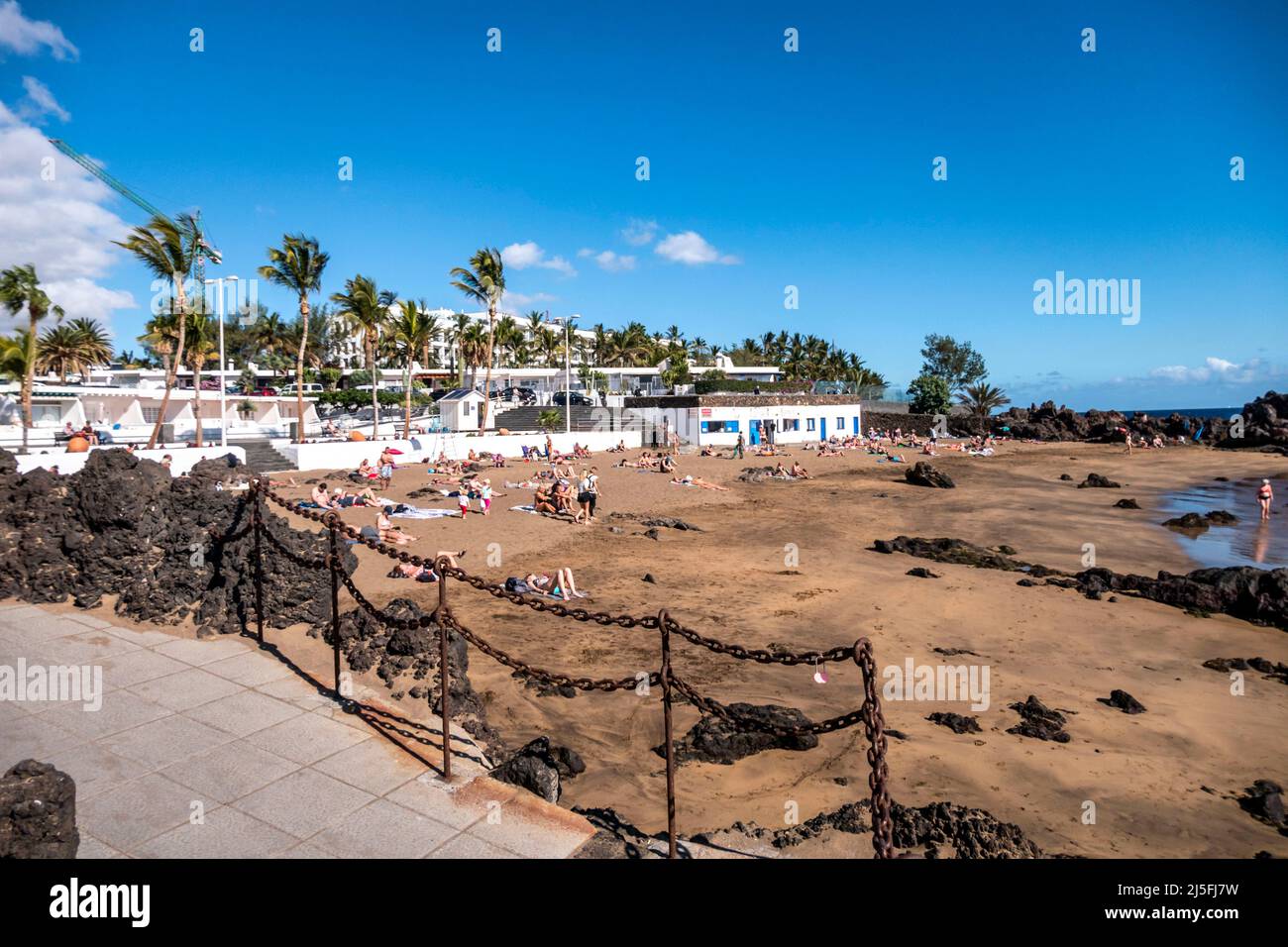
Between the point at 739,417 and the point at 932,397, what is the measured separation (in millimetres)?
26927

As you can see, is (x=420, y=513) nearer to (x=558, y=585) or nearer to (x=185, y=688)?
(x=558, y=585)

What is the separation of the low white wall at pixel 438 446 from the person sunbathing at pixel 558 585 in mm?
19293

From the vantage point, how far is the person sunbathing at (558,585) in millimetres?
12312

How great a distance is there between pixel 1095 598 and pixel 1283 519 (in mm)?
17554

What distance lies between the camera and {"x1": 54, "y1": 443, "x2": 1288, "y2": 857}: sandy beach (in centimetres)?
610

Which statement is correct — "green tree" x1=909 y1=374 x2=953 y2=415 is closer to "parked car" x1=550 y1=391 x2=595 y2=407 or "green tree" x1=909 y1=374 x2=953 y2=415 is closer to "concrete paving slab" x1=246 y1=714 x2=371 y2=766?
"parked car" x1=550 y1=391 x2=595 y2=407

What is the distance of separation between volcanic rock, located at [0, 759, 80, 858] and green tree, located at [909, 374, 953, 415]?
219 feet

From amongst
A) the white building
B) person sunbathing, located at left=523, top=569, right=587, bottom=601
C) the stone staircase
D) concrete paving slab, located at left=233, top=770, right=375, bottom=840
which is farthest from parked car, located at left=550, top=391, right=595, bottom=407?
concrete paving slab, located at left=233, top=770, right=375, bottom=840

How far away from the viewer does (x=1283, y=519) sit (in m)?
24.3

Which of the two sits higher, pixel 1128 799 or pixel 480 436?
pixel 480 436

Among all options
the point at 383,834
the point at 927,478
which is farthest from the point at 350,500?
the point at 927,478
